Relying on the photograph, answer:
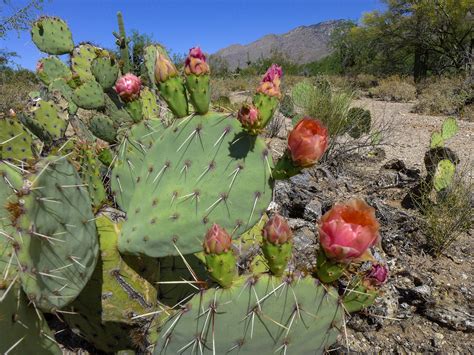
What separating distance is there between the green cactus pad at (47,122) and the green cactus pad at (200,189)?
1.77 m

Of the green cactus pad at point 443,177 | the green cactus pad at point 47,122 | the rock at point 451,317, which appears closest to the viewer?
the rock at point 451,317

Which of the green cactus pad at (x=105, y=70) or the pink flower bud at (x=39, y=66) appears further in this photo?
the pink flower bud at (x=39, y=66)

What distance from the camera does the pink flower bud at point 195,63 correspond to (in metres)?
1.29

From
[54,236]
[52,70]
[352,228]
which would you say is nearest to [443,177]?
[352,228]

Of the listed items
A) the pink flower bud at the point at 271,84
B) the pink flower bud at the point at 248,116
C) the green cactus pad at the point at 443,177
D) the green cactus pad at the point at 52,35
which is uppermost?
the green cactus pad at the point at 52,35

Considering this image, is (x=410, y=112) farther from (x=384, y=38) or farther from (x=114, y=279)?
(x=384, y=38)

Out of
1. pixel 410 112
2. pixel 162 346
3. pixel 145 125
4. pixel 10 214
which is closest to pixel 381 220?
pixel 145 125

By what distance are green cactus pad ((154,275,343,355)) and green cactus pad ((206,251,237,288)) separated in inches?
1.5

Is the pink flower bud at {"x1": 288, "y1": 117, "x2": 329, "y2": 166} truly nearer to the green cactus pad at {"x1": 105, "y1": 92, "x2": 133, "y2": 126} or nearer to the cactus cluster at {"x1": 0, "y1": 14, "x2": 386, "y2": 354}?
the cactus cluster at {"x1": 0, "y1": 14, "x2": 386, "y2": 354}

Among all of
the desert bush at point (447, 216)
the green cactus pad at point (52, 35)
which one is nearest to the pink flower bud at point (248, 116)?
the desert bush at point (447, 216)

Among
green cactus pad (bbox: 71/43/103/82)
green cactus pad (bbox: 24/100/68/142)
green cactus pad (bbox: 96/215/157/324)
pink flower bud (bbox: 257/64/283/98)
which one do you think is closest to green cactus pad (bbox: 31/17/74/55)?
green cactus pad (bbox: 71/43/103/82)

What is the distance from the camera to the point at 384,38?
20.0 metres

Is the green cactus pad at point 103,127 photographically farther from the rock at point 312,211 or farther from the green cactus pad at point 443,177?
the green cactus pad at point 443,177

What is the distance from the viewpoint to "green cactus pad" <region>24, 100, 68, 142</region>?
2.86 metres
